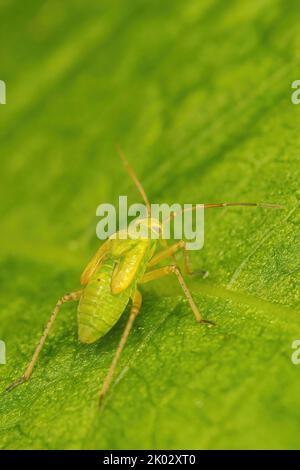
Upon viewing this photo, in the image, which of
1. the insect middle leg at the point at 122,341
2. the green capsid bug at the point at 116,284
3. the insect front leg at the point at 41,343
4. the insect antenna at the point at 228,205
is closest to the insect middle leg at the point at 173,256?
the green capsid bug at the point at 116,284

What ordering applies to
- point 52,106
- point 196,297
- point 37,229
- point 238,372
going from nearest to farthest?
point 238,372, point 196,297, point 37,229, point 52,106

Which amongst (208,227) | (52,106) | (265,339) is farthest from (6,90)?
(265,339)

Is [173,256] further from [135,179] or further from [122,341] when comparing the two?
[122,341]

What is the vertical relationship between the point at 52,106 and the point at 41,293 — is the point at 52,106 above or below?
above

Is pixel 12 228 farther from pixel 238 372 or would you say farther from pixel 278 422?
pixel 278 422

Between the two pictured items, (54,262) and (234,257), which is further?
(54,262)

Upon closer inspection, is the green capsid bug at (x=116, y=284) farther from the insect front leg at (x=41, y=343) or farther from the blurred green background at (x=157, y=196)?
the blurred green background at (x=157, y=196)

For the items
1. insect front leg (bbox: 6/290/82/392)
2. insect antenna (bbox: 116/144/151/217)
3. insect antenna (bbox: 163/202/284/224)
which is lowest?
insect front leg (bbox: 6/290/82/392)

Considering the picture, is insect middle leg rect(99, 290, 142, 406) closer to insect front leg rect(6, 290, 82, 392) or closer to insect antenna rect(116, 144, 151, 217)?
insect front leg rect(6, 290, 82, 392)

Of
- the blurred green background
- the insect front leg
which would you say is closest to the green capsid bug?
the insect front leg
